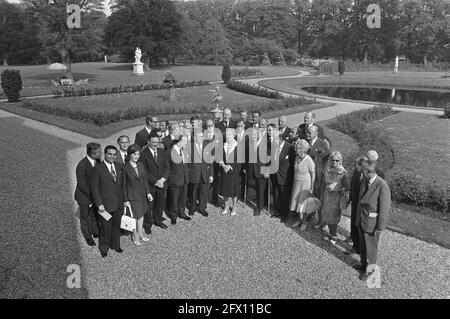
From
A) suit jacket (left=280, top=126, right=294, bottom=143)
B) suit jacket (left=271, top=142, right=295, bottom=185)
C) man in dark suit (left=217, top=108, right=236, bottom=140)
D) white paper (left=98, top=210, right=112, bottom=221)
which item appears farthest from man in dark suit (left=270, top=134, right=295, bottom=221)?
white paper (left=98, top=210, right=112, bottom=221)

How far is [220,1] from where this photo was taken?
106 meters

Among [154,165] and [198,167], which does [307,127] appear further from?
[154,165]

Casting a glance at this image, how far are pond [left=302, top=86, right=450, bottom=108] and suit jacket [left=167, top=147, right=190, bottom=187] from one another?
24.2m

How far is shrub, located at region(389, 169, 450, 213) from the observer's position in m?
8.24

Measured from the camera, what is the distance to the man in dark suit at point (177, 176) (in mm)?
7613

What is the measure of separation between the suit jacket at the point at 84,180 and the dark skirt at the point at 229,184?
286cm

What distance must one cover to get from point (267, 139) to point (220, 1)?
107 metres

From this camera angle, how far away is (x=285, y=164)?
7992 mm

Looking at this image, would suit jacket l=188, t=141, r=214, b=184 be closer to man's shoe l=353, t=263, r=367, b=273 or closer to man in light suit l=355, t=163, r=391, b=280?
man in light suit l=355, t=163, r=391, b=280

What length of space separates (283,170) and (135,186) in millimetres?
3137

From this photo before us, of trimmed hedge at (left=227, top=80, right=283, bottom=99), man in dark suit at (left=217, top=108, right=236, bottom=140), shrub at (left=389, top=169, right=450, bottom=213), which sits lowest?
shrub at (left=389, top=169, right=450, bottom=213)

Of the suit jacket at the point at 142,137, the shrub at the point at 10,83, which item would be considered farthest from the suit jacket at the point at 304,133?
the shrub at the point at 10,83

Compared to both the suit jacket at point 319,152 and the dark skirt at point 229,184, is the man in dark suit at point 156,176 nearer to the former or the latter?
the dark skirt at point 229,184

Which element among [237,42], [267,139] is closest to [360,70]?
[237,42]
